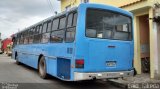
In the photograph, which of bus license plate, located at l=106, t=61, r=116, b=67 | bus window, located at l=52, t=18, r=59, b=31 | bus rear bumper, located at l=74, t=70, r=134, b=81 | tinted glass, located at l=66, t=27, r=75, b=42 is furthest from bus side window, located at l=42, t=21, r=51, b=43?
bus rear bumper, located at l=74, t=70, r=134, b=81

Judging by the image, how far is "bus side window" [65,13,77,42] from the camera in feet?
33.2

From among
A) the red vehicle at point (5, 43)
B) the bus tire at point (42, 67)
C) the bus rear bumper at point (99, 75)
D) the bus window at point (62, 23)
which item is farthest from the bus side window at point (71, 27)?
the red vehicle at point (5, 43)

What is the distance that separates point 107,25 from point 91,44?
1085mm

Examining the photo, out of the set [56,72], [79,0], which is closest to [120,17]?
[56,72]

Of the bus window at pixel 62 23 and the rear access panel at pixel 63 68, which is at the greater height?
the bus window at pixel 62 23

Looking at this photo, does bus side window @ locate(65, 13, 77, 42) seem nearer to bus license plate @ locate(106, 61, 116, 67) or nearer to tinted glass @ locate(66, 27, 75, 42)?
tinted glass @ locate(66, 27, 75, 42)

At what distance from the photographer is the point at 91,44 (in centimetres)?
994

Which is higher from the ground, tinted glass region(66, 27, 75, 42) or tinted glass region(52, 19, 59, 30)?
tinted glass region(52, 19, 59, 30)

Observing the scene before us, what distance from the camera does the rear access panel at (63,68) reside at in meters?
10.2

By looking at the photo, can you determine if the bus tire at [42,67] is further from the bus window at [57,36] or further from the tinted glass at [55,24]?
the tinted glass at [55,24]

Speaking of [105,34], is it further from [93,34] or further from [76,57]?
[76,57]

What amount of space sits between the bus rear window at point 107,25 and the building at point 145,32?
232 cm

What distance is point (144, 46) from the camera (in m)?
15.1

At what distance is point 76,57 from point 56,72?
1.88 meters
